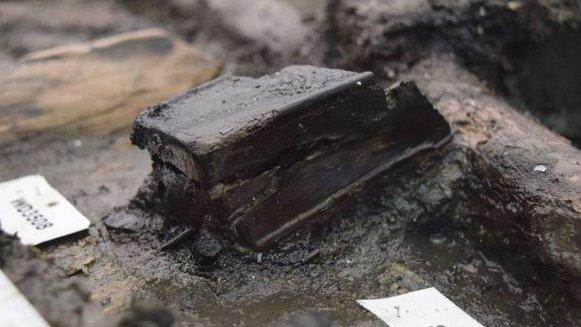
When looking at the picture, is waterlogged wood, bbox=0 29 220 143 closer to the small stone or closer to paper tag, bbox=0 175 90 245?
paper tag, bbox=0 175 90 245

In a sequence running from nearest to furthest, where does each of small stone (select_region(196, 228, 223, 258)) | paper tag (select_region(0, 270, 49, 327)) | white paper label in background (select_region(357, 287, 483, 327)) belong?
paper tag (select_region(0, 270, 49, 327)) → white paper label in background (select_region(357, 287, 483, 327)) → small stone (select_region(196, 228, 223, 258))

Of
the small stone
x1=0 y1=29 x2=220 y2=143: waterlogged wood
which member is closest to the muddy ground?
the small stone

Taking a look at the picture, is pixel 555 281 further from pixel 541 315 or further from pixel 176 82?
pixel 176 82

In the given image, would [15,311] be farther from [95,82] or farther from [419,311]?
[95,82]

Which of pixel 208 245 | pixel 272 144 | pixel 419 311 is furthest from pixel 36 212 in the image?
pixel 419 311

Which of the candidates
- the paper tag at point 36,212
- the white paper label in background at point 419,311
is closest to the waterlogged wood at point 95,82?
the paper tag at point 36,212
